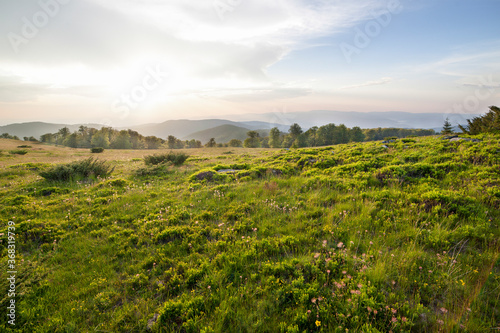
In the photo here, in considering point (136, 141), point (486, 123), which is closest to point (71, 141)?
point (136, 141)

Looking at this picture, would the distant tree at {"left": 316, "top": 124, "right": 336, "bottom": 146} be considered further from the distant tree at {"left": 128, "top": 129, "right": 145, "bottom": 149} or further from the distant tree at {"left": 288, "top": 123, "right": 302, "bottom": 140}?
the distant tree at {"left": 128, "top": 129, "right": 145, "bottom": 149}

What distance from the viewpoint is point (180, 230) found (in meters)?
6.16

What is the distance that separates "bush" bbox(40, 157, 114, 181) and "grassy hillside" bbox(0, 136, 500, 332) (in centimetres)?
370

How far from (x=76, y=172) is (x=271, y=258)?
14468 millimetres

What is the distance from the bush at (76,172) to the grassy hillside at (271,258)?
12.1ft

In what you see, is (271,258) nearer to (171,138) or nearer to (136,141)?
(171,138)

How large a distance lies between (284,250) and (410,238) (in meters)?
3.44

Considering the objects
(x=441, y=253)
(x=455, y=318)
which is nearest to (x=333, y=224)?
(x=441, y=253)

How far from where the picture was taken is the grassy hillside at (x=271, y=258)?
11.0ft

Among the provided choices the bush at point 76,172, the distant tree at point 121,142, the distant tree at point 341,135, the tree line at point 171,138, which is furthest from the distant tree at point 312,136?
the bush at point 76,172

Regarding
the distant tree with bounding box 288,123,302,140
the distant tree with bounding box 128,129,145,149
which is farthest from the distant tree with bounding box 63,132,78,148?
the distant tree with bounding box 288,123,302,140

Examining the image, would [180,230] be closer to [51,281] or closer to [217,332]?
[51,281]

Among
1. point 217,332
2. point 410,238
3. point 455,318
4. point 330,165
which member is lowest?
point 217,332

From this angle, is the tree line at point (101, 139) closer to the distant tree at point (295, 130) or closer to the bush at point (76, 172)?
the distant tree at point (295, 130)
